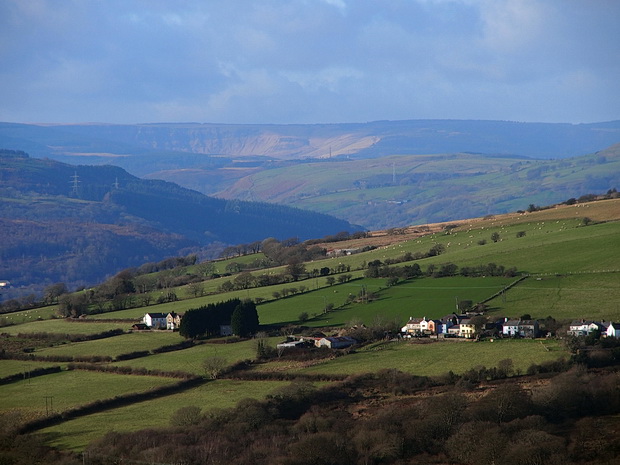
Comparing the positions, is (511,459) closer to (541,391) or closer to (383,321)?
(541,391)

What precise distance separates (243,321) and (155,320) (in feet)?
30.4

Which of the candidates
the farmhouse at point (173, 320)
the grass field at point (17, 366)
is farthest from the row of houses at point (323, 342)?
the grass field at point (17, 366)

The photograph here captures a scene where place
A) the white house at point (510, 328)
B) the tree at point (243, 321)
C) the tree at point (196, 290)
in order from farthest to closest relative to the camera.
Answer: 1. the tree at point (196, 290)
2. the tree at point (243, 321)
3. the white house at point (510, 328)

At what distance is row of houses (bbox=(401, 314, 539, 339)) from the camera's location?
57.0 metres

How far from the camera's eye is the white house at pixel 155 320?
70.9m

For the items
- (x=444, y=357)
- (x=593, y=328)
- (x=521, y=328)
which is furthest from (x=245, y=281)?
(x=593, y=328)

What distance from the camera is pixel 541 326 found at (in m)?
57.1

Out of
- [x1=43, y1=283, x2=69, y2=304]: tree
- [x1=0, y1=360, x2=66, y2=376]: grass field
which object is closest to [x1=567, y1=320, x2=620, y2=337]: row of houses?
[x1=0, y1=360, x2=66, y2=376]: grass field

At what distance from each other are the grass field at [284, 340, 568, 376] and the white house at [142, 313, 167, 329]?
19165 millimetres

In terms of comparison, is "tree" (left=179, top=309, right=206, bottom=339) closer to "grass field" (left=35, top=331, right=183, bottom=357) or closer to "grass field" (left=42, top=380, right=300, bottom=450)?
"grass field" (left=35, top=331, right=183, bottom=357)

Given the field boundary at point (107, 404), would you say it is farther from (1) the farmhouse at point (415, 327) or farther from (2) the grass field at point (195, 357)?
(1) the farmhouse at point (415, 327)

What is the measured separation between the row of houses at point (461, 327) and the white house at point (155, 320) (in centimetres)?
1852

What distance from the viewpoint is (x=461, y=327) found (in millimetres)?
59875

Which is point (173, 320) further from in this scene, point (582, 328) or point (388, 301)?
point (582, 328)
